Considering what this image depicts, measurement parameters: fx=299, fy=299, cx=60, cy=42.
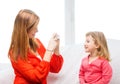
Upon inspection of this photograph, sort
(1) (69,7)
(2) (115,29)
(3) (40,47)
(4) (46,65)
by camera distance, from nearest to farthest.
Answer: (4) (46,65) < (3) (40,47) < (2) (115,29) < (1) (69,7)

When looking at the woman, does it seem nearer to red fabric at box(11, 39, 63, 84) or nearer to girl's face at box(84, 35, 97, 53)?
red fabric at box(11, 39, 63, 84)

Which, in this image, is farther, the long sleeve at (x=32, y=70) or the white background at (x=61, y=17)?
the white background at (x=61, y=17)

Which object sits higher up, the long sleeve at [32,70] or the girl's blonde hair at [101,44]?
the girl's blonde hair at [101,44]

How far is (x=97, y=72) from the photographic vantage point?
1.64m

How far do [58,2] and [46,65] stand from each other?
1179 mm

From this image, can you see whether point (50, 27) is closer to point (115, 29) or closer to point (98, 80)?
point (115, 29)

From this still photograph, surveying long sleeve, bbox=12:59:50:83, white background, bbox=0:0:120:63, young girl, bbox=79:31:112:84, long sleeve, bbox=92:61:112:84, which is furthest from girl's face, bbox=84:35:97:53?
white background, bbox=0:0:120:63

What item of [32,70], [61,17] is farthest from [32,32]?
[61,17]

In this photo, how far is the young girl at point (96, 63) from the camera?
162cm

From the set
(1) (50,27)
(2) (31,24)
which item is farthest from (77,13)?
(2) (31,24)

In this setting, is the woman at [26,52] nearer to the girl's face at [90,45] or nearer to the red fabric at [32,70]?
the red fabric at [32,70]

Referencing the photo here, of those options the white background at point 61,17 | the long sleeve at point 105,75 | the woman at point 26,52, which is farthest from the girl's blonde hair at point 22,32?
the white background at point 61,17

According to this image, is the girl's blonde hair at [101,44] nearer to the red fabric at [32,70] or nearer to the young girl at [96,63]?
the young girl at [96,63]

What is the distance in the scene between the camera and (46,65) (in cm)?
161
